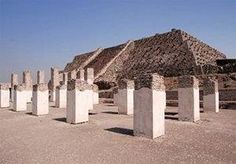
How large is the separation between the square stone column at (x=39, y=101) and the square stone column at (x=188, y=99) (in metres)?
8.37

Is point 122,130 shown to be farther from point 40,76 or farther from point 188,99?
point 40,76

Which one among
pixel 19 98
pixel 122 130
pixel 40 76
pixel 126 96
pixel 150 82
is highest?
pixel 40 76

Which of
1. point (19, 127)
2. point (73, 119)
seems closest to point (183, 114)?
point (73, 119)

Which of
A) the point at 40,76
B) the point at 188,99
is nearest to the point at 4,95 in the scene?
the point at 40,76

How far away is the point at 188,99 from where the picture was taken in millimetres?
13758

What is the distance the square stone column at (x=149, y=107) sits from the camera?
→ 9492mm

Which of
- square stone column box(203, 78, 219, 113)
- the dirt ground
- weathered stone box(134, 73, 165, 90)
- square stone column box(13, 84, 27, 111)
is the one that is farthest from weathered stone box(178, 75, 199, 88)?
square stone column box(13, 84, 27, 111)

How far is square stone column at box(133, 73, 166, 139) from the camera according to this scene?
9.49 metres

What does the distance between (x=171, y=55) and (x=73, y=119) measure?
26.4 meters

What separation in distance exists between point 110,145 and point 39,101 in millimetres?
9412

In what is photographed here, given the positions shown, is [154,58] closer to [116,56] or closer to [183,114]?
[116,56]

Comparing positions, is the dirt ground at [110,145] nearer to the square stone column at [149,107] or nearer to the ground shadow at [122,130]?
the ground shadow at [122,130]

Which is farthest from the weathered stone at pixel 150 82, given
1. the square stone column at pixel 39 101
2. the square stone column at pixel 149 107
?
the square stone column at pixel 39 101

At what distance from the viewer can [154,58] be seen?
3912 centimetres
